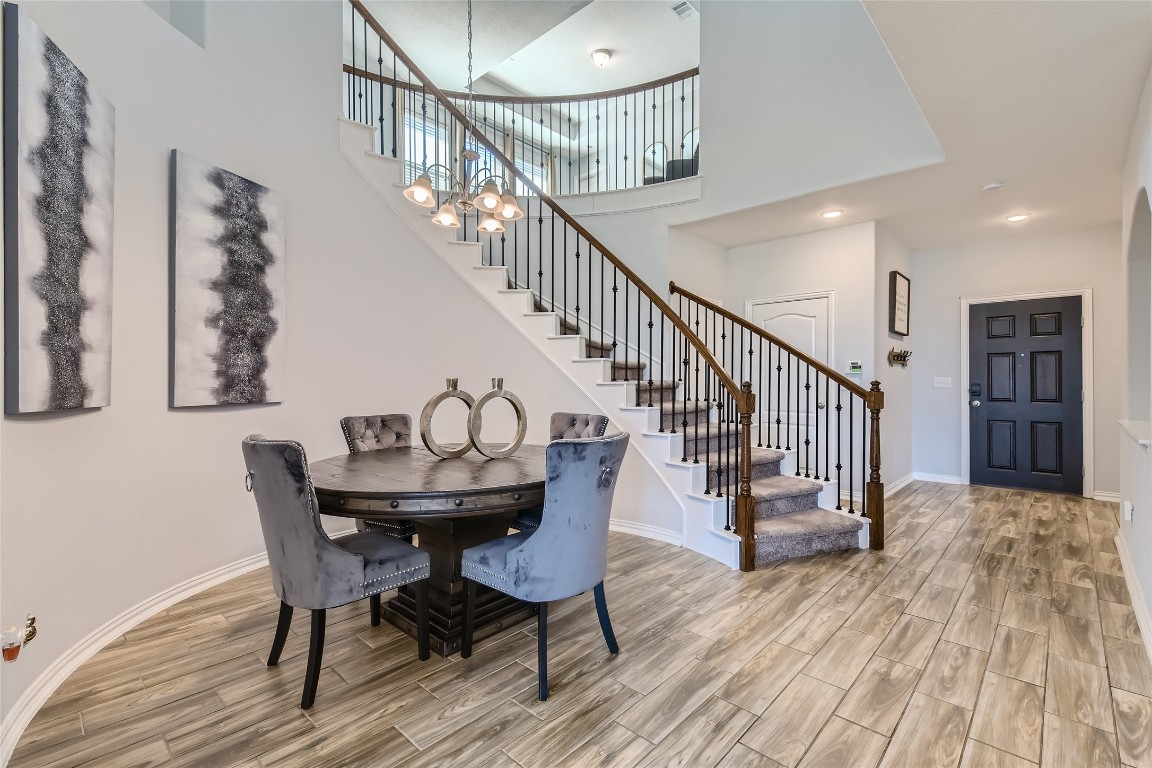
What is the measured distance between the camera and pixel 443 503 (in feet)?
6.37

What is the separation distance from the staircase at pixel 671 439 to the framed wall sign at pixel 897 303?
1972 mm

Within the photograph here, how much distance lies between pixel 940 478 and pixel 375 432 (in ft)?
19.0

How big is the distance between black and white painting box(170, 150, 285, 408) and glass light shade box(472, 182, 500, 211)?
1.29 m

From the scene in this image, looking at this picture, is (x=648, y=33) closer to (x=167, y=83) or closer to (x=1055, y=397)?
(x=167, y=83)

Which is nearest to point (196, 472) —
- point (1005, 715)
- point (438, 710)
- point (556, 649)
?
point (438, 710)

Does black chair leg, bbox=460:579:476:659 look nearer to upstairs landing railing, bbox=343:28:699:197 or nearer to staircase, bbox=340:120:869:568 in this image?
staircase, bbox=340:120:869:568

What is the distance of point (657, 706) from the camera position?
1.87 meters

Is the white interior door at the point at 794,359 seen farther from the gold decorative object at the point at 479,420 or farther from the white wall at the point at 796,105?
the gold decorative object at the point at 479,420

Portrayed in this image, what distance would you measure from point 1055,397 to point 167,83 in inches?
286

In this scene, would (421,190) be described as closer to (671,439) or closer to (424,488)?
(424,488)

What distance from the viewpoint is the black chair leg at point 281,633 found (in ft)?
6.69

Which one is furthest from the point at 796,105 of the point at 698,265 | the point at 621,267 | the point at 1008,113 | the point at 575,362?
the point at 575,362

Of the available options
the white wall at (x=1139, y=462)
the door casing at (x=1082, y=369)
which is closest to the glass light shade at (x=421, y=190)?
the white wall at (x=1139, y=462)

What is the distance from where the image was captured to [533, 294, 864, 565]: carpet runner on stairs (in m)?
3.33
